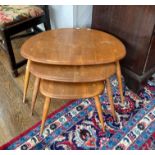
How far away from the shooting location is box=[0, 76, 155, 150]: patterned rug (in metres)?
1.00

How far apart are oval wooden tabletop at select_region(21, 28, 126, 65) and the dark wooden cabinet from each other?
12 cm

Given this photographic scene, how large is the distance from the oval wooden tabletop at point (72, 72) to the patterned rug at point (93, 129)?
345 millimetres

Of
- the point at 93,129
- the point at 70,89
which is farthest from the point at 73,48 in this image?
the point at 93,129

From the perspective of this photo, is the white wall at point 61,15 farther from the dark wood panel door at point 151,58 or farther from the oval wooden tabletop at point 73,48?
the dark wood panel door at point 151,58

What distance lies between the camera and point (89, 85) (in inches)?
37.2

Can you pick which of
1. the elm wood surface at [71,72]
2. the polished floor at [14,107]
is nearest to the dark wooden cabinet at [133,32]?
the elm wood surface at [71,72]

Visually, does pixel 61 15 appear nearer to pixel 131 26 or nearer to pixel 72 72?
pixel 131 26

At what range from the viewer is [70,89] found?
0.92m

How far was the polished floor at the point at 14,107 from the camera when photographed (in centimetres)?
108

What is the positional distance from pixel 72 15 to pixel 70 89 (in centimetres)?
60

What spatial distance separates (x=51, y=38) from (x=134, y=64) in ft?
1.80

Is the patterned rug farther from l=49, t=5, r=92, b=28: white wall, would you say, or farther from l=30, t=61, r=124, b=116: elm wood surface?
l=49, t=5, r=92, b=28: white wall

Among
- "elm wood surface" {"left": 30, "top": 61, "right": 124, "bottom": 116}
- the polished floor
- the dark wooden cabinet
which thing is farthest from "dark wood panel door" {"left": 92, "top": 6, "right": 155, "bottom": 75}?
the polished floor
